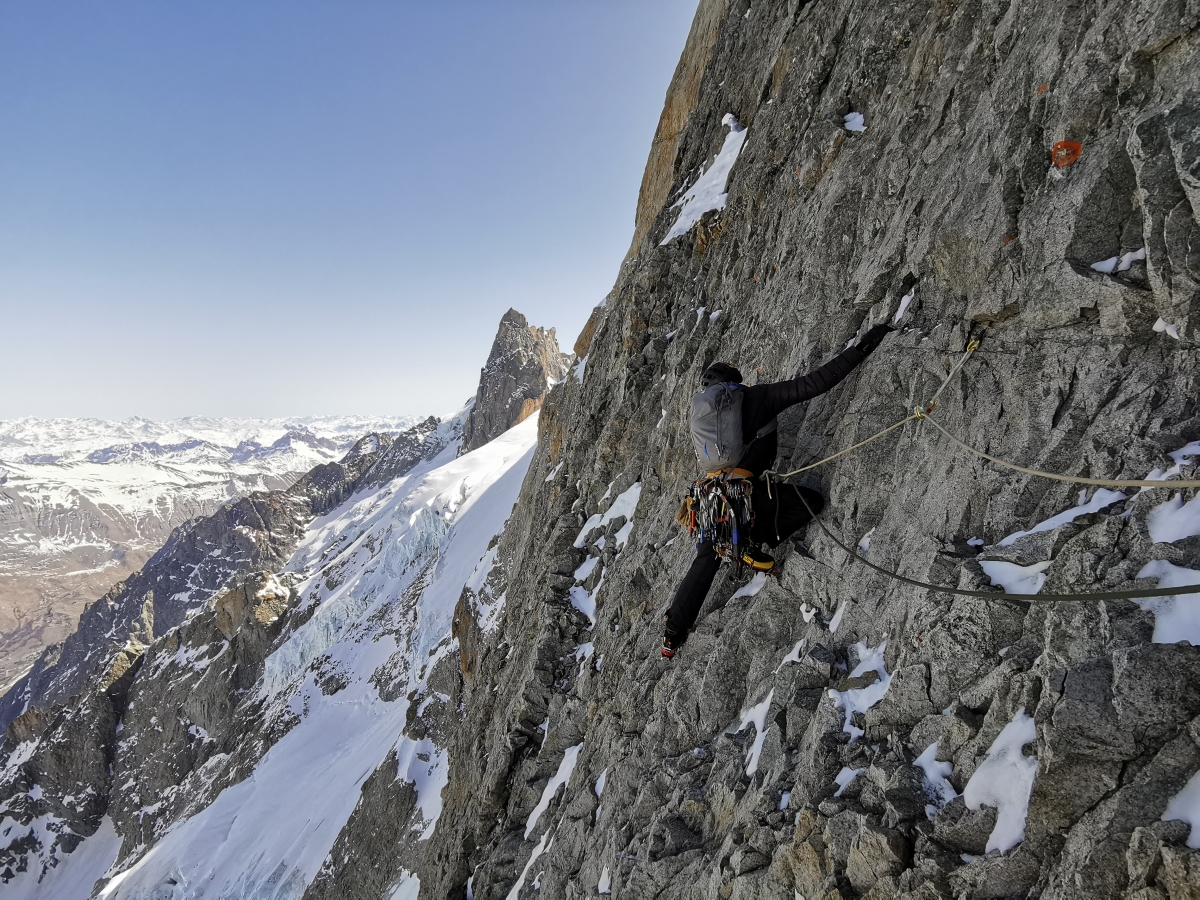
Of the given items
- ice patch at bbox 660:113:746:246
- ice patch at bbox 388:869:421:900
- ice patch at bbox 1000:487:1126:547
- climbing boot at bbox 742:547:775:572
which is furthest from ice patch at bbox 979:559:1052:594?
ice patch at bbox 388:869:421:900

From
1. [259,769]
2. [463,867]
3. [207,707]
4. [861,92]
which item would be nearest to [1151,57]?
[861,92]

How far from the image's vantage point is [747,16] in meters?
16.3

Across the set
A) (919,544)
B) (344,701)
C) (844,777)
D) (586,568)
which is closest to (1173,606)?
(919,544)

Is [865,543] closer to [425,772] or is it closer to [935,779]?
[935,779]

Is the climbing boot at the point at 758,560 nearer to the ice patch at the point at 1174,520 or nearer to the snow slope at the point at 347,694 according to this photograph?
the ice patch at the point at 1174,520

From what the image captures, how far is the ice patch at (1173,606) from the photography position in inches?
106

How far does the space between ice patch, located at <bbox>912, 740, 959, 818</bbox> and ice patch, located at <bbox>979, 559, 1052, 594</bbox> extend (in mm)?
1163

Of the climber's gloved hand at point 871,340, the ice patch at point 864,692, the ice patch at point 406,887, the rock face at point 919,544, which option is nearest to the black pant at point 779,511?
the rock face at point 919,544

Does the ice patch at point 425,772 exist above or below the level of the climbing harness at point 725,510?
below

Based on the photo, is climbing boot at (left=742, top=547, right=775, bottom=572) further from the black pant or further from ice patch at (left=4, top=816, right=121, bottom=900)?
ice patch at (left=4, top=816, right=121, bottom=900)

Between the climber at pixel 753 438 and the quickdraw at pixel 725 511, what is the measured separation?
2 centimetres

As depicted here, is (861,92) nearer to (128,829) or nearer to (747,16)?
(747,16)

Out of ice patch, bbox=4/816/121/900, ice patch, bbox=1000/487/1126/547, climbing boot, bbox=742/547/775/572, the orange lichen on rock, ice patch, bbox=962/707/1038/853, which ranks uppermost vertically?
the orange lichen on rock

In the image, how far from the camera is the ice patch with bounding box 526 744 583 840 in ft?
31.2
